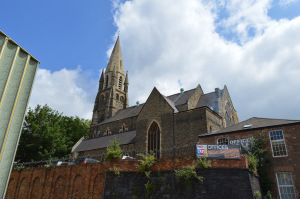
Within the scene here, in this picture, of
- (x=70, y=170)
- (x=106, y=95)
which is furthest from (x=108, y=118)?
(x=70, y=170)

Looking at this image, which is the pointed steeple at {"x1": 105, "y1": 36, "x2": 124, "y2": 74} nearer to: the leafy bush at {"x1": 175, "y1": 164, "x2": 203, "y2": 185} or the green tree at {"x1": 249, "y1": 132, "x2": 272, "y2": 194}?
the green tree at {"x1": 249, "y1": 132, "x2": 272, "y2": 194}

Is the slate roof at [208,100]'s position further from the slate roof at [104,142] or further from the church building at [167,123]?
the slate roof at [104,142]

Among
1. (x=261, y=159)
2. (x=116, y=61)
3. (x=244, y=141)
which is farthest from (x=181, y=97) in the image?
(x=116, y=61)

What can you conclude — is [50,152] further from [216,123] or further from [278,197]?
[278,197]

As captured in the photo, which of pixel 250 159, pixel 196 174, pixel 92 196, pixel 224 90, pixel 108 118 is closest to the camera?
pixel 196 174

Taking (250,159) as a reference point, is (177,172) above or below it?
below

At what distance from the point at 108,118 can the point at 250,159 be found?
3635 cm

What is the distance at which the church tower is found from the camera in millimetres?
50688

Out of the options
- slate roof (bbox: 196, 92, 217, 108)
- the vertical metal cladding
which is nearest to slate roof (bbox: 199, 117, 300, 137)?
slate roof (bbox: 196, 92, 217, 108)

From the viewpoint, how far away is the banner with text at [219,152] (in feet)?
46.6

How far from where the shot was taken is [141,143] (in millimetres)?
30812

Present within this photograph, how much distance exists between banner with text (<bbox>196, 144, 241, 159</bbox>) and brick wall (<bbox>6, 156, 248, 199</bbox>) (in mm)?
324

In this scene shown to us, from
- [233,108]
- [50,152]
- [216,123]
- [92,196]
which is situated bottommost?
[92,196]

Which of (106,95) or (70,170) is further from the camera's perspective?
(106,95)
